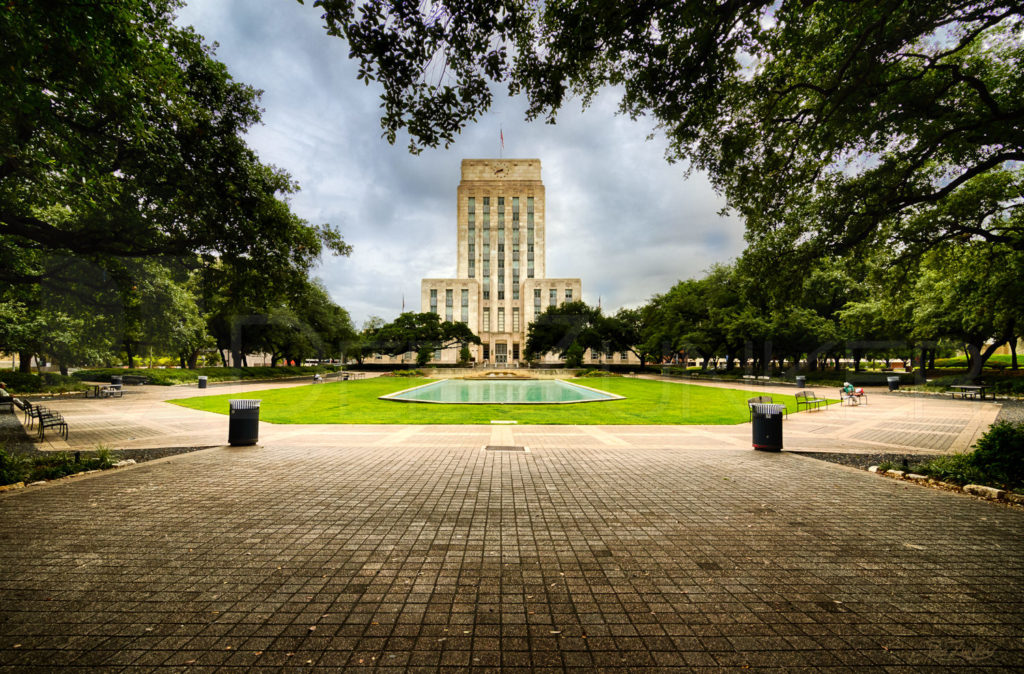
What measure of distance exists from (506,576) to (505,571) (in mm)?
93

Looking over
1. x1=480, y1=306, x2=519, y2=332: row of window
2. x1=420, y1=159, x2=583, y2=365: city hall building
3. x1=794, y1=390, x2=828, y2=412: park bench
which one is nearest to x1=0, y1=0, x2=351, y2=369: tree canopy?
x1=794, y1=390, x2=828, y2=412: park bench

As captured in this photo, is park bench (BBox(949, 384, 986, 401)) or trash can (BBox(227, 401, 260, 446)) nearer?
trash can (BBox(227, 401, 260, 446))

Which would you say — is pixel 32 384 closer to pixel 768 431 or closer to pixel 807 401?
pixel 768 431

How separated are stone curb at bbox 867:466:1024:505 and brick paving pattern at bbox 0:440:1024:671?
19.8 inches

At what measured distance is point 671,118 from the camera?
7.05 metres

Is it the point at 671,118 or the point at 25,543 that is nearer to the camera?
the point at 25,543

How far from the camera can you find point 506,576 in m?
3.80

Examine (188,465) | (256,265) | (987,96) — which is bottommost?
(188,465)

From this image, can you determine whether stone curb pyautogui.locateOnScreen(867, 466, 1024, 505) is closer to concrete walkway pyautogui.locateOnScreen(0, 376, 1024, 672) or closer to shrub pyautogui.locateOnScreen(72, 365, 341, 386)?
concrete walkway pyautogui.locateOnScreen(0, 376, 1024, 672)

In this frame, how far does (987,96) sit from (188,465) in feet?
55.3

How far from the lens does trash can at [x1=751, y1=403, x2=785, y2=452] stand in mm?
9578

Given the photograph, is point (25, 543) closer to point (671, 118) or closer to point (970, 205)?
point (671, 118)

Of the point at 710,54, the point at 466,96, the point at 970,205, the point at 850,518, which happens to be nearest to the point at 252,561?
the point at 466,96

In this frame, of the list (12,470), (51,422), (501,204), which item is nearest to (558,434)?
(12,470)
